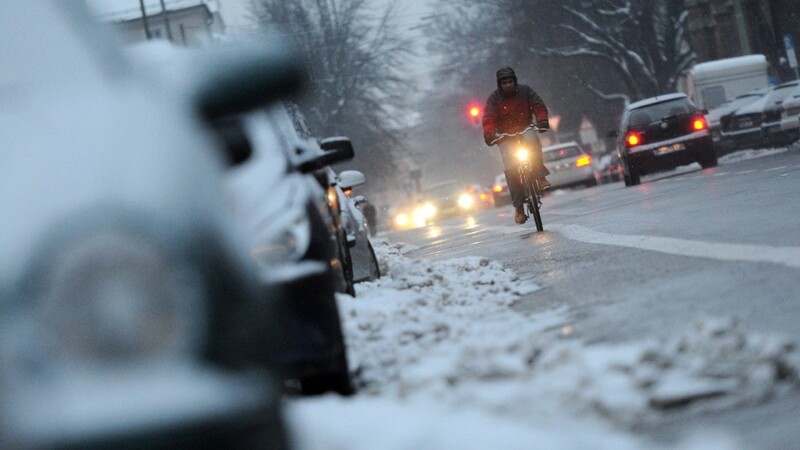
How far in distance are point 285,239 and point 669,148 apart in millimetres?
23582

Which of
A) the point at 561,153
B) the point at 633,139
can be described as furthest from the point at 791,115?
the point at 561,153

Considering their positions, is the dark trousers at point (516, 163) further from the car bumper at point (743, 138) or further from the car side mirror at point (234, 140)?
the car bumper at point (743, 138)

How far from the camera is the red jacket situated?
15.6 metres

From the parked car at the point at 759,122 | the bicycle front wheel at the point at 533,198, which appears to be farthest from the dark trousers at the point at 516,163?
the parked car at the point at 759,122

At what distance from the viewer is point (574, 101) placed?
6825 centimetres

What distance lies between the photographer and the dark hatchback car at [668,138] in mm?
27469

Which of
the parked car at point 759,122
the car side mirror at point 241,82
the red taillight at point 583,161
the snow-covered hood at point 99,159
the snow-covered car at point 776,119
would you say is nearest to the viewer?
the snow-covered hood at point 99,159

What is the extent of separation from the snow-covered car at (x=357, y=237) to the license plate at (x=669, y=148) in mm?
15782

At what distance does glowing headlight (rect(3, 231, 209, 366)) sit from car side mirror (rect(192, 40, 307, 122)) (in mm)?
680

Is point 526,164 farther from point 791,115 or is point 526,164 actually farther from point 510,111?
point 791,115

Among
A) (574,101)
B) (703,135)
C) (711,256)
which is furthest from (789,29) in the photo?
(711,256)

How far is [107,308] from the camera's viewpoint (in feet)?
10.6

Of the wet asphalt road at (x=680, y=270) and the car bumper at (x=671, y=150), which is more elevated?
the car bumper at (x=671, y=150)

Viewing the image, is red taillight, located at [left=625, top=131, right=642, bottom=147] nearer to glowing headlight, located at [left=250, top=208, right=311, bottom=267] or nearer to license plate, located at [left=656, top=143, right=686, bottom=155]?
license plate, located at [left=656, top=143, right=686, bottom=155]
